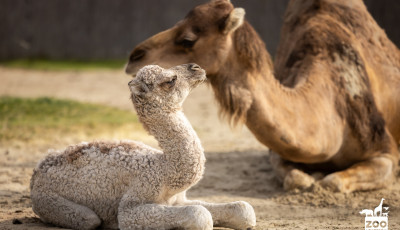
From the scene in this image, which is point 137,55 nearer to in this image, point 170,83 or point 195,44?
point 195,44

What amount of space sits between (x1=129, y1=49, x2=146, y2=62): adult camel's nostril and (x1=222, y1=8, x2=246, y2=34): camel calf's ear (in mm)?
693

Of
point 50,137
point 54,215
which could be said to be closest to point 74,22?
point 50,137

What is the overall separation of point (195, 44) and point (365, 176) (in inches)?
78.5

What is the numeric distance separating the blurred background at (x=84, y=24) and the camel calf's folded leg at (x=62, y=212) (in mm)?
12637

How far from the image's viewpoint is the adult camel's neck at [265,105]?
209 inches

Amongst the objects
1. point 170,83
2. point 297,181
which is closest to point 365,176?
point 297,181

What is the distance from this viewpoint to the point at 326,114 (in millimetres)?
5895

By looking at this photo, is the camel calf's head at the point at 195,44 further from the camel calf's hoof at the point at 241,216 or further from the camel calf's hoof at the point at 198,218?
the camel calf's hoof at the point at 198,218

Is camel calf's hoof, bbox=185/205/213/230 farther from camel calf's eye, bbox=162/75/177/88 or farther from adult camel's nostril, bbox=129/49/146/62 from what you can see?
adult camel's nostril, bbox=129/49/146/62

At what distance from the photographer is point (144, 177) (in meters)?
3.88

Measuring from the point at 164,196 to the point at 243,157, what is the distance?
367 cm

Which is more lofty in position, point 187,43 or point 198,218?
point 187,43

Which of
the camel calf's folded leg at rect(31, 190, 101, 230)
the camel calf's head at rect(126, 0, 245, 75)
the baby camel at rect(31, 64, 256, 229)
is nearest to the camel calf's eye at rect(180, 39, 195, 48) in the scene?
the camel calf's head at rect(126, 0, 245, 75)

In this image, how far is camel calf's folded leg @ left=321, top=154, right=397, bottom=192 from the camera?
5773 mm
